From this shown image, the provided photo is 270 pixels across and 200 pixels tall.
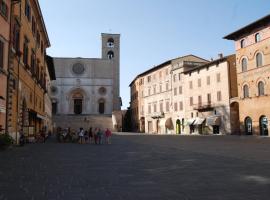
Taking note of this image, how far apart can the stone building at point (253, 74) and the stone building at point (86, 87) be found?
33951mm

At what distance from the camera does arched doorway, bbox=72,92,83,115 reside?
7175 cm

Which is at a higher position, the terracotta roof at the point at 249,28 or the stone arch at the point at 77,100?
the terracotta roof at the point at 249,28

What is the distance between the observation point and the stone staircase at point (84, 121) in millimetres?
62150

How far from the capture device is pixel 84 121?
63.5 metres

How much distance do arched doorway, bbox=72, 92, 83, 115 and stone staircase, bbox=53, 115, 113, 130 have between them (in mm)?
4152

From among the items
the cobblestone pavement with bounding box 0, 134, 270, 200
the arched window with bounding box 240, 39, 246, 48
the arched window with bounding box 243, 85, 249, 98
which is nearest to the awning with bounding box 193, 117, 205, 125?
the arched window with bounding box 243, 85, 249, 98

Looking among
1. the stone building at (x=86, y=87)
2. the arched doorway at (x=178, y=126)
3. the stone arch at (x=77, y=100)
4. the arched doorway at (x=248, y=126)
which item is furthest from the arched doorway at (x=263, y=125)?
the stone arch at (x=77, y=100)

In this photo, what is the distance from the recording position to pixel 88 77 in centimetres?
7275

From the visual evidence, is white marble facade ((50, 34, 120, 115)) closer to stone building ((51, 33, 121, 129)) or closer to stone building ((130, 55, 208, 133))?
stone building ((51, 33, 121, 129))

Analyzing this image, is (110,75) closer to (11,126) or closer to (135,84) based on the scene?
(135,84)

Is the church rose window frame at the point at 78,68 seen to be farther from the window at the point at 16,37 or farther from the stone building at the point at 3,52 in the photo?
the stone building at the point at 3,52

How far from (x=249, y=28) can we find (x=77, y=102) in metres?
42.9

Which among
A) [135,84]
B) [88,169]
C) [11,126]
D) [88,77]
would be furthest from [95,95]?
[88,169]

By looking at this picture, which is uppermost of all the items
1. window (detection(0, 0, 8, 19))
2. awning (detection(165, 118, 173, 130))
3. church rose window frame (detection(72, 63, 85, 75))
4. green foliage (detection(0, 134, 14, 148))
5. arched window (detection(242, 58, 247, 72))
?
church rose window frame (detection(72, 63, 85, 75))
